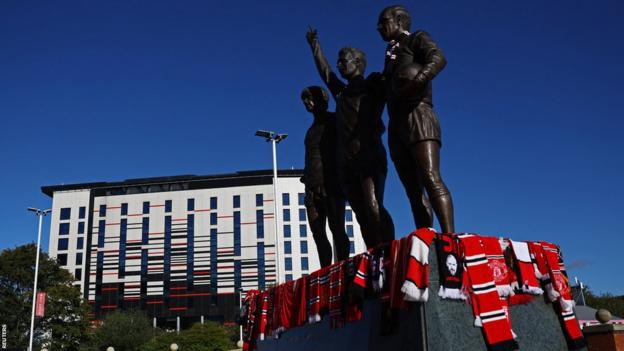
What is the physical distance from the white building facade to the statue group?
6780 centimetres

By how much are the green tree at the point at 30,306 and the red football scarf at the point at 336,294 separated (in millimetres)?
52817

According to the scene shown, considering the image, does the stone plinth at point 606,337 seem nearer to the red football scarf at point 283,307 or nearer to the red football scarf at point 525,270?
the red football scarf at point 525,270

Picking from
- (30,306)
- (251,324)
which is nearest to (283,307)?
(251,324)

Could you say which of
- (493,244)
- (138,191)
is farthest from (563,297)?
(138,191)

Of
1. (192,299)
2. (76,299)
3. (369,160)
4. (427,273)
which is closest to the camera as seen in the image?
(427,273)

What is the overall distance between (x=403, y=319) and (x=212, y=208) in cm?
7640

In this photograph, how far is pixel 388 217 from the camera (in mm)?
7301

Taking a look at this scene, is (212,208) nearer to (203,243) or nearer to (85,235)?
(203,243)

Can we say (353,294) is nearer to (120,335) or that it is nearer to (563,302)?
(563,302)

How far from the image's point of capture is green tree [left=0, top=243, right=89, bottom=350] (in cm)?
5225

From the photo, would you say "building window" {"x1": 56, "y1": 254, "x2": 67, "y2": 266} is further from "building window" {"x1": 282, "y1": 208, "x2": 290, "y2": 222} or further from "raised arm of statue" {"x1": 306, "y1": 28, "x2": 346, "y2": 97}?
"raised arm of statue" {"x1": 306, "y1": 28, "x2": 346, "y2": 97}

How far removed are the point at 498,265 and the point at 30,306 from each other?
5714cm

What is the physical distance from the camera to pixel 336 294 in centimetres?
585

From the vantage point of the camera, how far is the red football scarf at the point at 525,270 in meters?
4.98
